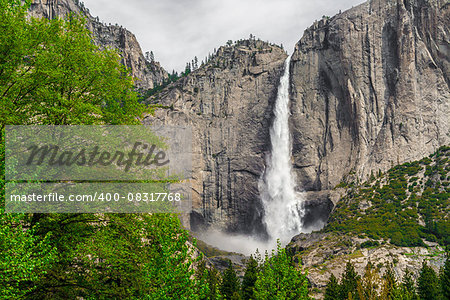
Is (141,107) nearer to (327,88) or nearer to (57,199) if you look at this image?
(57,199)

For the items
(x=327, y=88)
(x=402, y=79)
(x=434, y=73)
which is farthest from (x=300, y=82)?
(x=434, y=73)

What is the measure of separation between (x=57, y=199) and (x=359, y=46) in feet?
359

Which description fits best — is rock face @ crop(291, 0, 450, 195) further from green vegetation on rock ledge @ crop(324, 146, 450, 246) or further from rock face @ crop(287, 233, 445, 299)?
rock face @ crop(287, 233, 445, 299)

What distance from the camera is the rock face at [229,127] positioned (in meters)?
119

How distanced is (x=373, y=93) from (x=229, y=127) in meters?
44.0

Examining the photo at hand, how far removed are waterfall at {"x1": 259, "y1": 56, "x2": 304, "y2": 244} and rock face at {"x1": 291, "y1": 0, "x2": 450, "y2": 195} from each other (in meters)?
2.91

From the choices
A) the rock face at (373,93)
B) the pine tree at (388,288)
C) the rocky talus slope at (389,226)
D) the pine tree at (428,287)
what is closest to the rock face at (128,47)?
the rock face at (373,93)

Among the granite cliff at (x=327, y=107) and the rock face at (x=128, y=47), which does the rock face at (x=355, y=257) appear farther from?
the rock face at (x=128, y=47)

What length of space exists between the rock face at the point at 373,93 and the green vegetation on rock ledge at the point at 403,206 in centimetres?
466

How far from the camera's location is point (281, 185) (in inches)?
4523

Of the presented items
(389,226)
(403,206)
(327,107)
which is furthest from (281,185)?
(389,226)

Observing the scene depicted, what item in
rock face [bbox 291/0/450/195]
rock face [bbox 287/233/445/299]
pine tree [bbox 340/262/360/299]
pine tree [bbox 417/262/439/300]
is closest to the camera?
pine tree [bbox 340/262/360/299]

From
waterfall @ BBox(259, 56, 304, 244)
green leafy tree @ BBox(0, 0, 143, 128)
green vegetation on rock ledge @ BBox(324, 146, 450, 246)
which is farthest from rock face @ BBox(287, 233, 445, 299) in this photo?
green leafy tree @ BBox(0, 0, 143, 128)

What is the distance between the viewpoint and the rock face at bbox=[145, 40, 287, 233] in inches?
4702
